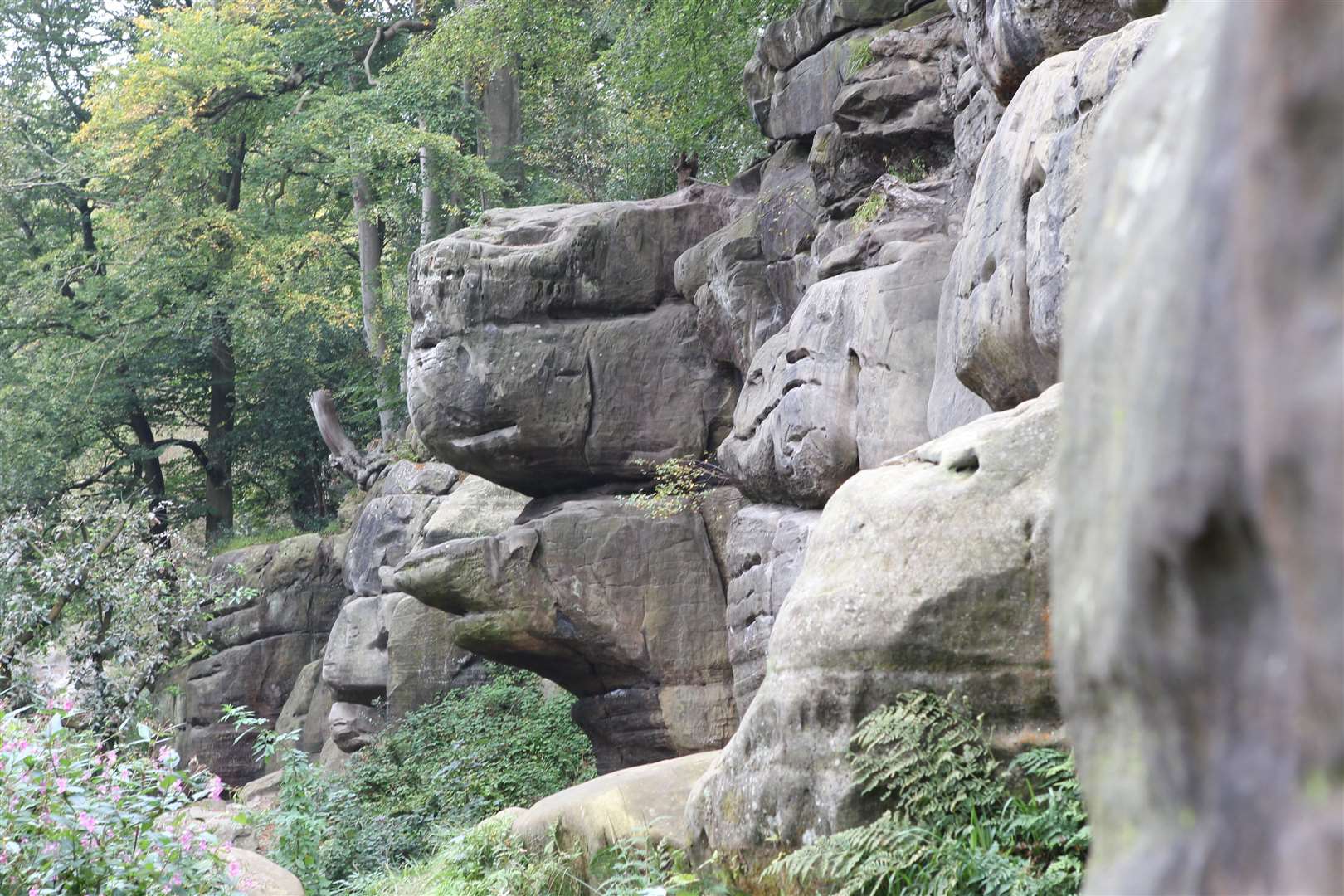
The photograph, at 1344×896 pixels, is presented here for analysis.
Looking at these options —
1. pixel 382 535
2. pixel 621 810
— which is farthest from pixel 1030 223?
pixel 382 535

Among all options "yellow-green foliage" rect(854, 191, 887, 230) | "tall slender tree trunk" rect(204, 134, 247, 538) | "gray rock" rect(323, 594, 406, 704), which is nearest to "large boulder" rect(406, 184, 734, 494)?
"gray rock" rect(323, 594, 406, 704)

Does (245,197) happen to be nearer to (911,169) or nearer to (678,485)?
(678,485)

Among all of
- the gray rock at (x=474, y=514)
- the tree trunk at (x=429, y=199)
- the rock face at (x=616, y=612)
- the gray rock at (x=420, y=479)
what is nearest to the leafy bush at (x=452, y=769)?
the rock face at (x=616, y=612)

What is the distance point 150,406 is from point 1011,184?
22863 millimetres

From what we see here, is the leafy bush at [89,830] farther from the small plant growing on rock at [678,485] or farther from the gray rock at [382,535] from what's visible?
the gray rock at [382,535]

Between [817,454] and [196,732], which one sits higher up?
[817,454]

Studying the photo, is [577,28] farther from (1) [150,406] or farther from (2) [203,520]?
(2) [203,520]

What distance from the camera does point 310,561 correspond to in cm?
2202

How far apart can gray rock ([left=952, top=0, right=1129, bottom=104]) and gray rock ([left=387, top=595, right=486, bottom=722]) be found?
36.0ft

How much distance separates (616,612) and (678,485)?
65.3 inches

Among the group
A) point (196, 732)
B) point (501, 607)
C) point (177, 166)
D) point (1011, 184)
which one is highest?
point (177, 166)

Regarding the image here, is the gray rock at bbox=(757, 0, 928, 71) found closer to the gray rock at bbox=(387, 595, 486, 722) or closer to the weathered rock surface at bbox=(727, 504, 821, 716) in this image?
the weathered rock surface at bbox=(727, 504, 821, 716)

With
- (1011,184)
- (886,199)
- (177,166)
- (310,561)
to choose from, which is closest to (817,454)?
(886,199)

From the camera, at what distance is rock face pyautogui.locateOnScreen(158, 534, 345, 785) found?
21031 millimetres
